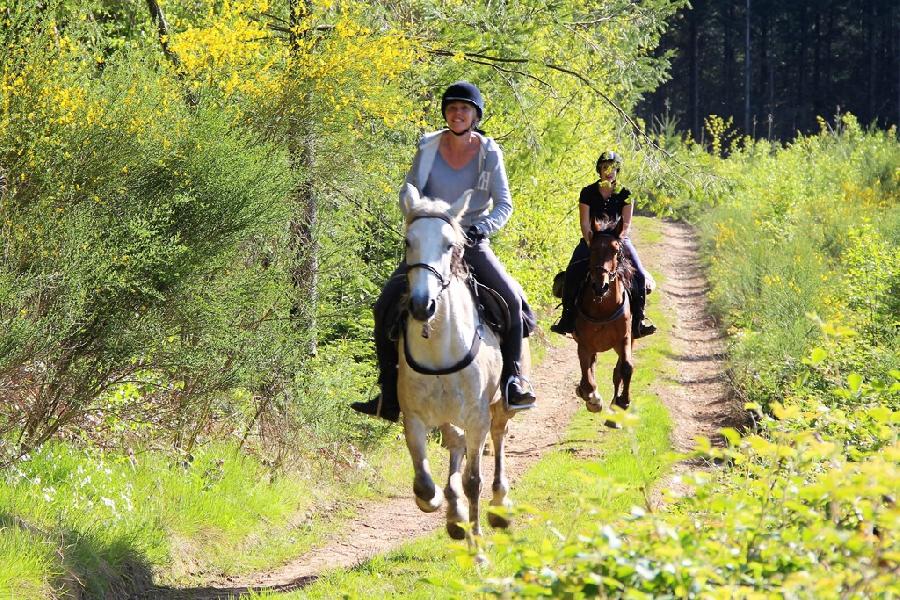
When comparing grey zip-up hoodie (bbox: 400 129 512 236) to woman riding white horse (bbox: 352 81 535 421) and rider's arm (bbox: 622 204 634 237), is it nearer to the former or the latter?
woman riding white horse (bbox: 352 81 535 421)

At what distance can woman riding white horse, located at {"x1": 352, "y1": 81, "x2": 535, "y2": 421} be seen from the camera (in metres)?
8.18

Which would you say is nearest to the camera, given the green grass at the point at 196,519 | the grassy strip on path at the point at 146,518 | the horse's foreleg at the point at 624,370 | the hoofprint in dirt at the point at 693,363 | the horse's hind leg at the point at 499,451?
the grassy strip on path at the point at 146,518

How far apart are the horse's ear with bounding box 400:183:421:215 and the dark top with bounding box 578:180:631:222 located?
549cm

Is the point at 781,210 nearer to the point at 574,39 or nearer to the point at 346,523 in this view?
the point at 574,39

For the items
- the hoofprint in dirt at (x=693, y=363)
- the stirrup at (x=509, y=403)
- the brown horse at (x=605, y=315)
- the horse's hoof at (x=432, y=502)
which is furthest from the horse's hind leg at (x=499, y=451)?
the hoofprint in dirt at (x=693, y=363)

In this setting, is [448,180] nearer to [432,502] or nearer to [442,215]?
[442,215]

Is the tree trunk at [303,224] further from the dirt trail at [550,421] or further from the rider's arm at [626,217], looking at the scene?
the rider's arm at [626,217]

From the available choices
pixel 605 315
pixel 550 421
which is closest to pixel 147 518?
pixel 605 315

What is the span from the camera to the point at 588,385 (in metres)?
12.5

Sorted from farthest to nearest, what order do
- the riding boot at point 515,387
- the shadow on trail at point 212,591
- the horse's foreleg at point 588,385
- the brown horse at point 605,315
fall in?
1. the horse's foreleg at point 588,385
2. the brown horse at point 605,315
3. the riding boot at point 515,387
4. the shadow on trail at point 212,591

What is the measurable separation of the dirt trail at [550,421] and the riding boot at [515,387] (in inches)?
70.5

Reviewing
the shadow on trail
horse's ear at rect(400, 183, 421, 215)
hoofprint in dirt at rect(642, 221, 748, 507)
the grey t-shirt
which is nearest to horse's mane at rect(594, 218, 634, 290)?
hoofprint in dirt at rect(642, 221, 748, 507)

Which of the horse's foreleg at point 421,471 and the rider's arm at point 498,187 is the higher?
the rider's arm at point 498,187

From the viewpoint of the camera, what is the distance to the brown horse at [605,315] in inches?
469
